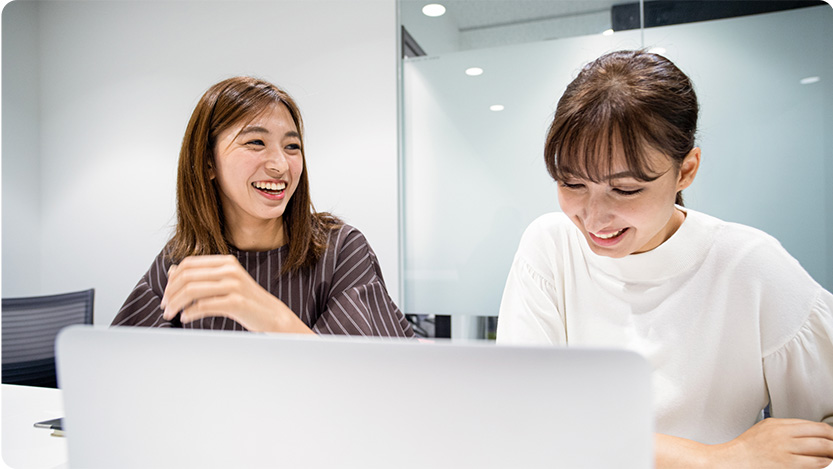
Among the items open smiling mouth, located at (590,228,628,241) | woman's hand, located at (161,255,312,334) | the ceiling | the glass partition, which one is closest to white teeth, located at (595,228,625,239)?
open smiling mouth, located at (590,228,628,241)

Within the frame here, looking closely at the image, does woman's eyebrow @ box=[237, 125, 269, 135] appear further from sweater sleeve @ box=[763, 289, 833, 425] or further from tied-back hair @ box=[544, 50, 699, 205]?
sweater sleeve @ box=[763, 289, 833, 425]

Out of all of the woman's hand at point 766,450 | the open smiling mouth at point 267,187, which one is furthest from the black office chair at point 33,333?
the woman's hand at point 766,450

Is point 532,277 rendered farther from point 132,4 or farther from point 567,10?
point 132,4

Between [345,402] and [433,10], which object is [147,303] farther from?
[433,10]

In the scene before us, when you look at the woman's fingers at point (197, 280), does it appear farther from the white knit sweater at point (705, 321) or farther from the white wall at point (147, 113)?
the white wall at point (147, 113)

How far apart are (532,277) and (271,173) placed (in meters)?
0.76

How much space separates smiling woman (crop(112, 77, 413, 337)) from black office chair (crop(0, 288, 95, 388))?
4.58 feet

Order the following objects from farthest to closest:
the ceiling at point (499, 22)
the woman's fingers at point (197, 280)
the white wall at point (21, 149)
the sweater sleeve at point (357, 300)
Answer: the white wall at point (21, 149) → the ceiling at point (499, 22) → the sweater sleeve at point (357, 300) → the woman's fingers at point (197, 280)

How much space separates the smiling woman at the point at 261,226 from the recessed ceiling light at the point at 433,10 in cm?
177

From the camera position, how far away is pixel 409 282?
306 cm

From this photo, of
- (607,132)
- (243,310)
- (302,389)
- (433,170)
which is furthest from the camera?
(433,170)

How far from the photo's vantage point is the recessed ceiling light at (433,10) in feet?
9.72

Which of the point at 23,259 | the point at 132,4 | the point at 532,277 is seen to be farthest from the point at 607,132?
the point at 23,259

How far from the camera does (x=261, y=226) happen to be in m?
1.48
